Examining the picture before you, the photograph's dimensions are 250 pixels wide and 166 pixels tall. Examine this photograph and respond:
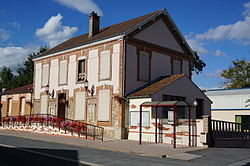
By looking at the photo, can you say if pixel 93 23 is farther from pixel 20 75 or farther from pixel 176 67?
pixel 20 75

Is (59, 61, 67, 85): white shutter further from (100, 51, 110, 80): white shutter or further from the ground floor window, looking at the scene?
the ground floor window

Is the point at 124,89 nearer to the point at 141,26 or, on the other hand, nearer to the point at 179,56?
the point at 141,26

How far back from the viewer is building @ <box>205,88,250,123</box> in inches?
1193

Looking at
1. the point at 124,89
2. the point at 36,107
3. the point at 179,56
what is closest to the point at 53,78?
the point at 36,107

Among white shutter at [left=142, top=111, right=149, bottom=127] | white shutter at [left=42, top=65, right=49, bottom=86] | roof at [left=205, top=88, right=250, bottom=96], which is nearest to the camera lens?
white shutter at [left=142, top=111, right=149, bottom=127]

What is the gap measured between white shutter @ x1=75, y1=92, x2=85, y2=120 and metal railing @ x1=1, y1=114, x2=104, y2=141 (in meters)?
0.54

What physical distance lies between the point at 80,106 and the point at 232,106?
57.9 ft

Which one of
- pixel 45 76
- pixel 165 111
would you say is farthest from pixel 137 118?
pixel 45 76

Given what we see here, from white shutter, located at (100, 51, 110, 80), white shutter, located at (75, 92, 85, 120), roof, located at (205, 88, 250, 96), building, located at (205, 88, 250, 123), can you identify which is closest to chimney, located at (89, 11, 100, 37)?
white shutter, located at (100, 51, 110, 80)

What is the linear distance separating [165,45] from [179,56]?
214 cm

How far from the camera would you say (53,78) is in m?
26.4

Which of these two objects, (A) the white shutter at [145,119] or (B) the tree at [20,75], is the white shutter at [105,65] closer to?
(A) the white shutter at [145,119]

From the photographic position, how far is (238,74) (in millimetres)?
49312

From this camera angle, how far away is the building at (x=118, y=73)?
20.0 m
